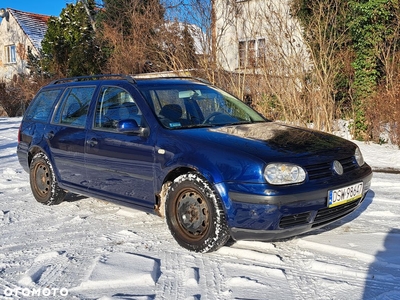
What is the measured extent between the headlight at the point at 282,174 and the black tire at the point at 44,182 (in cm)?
330

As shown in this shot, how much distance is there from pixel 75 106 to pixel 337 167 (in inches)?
129

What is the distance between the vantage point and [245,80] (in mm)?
12938

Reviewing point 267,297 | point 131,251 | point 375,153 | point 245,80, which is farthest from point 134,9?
point 267,297

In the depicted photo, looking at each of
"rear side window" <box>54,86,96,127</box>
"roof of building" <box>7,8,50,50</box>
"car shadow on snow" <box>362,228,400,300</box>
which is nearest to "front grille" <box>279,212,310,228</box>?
"car shadow on snow" <box>362,228,400,300</box>

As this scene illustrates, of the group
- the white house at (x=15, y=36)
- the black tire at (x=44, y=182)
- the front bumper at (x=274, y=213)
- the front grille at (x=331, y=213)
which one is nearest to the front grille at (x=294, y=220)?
the front bumper at (x=274, y=213)

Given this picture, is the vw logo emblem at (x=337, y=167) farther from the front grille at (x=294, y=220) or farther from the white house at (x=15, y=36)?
the white house at (x=15, y=36)

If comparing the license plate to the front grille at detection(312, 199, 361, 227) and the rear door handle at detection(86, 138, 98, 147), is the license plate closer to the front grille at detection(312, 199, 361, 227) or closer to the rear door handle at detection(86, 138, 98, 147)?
the front grille at detection(312, 199, 361, 227)

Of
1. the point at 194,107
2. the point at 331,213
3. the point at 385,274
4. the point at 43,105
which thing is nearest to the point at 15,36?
the point at 43,105

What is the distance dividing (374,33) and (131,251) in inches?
384

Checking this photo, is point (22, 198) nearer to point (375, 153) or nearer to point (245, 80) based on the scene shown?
point (375, 153)

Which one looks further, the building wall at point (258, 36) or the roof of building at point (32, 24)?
the roof of building at point (32, 24)

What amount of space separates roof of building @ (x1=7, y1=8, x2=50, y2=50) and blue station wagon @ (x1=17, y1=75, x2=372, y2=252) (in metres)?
25.9

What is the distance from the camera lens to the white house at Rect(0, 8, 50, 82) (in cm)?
2986

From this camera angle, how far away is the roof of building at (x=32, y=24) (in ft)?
97.0
